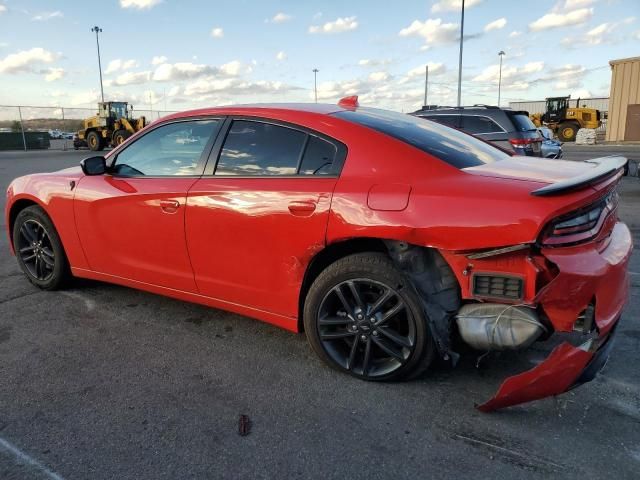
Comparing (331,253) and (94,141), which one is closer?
(331,253)

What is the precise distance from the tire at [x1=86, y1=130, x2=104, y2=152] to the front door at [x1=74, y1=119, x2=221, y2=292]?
29494 millimetres

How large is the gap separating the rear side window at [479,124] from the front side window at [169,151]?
7.80 m

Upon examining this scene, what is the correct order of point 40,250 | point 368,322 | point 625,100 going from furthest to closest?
point 625,100
point 40,250
point 368,322

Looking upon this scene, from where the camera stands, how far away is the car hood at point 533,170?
2.65 metres

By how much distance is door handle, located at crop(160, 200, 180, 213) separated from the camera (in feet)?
11.1

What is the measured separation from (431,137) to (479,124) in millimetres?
7840

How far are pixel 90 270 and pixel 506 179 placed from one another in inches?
124

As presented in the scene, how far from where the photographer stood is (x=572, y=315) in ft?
7.93

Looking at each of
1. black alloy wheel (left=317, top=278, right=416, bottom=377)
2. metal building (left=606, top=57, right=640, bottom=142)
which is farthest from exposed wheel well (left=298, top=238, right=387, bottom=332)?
metal building (left=606, top=57, right=640, bottom=142)

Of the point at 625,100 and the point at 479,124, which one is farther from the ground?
the point at 625,100

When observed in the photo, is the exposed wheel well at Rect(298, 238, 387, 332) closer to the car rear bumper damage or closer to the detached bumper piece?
the car rear bumper damage

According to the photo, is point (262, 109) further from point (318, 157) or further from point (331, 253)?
point (331, 253)

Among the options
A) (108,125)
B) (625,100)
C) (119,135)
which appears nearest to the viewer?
(119,135)

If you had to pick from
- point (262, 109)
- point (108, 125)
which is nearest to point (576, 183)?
point (262, 109)
